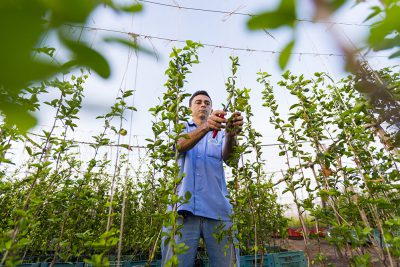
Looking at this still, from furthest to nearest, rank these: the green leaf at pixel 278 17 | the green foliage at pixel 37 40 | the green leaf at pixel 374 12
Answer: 1. the green leaf at pixel 374 12
2. the green leaf at pixel 278 17
3. the green foliage at pixel 37 40

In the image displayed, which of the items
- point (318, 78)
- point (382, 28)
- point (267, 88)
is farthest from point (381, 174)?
point (382, 28)

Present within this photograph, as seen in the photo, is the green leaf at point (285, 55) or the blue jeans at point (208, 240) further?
the blue jeans at point (208, 240)

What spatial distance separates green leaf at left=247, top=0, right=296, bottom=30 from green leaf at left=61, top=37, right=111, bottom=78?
228mm

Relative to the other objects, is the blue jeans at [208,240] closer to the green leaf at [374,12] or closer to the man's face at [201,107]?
the man's face at [201,107]

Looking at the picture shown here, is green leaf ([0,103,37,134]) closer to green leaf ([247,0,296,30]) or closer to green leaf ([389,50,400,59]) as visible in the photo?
green leaf ([247,0,296,30])

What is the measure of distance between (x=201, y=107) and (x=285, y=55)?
7.49ft

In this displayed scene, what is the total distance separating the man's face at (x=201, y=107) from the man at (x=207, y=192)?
346mm

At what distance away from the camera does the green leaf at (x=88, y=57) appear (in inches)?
11.2

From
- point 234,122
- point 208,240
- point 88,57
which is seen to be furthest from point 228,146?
point 88,57

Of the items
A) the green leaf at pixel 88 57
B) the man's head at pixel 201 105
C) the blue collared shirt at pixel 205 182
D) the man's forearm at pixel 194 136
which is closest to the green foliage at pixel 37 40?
the green leaf at pixel 88 57

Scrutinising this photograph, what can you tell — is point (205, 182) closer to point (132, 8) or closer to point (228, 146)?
point (228, 146)

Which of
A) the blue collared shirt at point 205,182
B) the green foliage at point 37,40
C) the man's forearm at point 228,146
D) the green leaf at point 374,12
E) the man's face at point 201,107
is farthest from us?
the man's face at point 201,107

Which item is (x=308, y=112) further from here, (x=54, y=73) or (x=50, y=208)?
(x=50, y=208)

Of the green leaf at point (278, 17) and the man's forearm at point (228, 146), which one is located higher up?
the man's forearm at point (228, 146)
